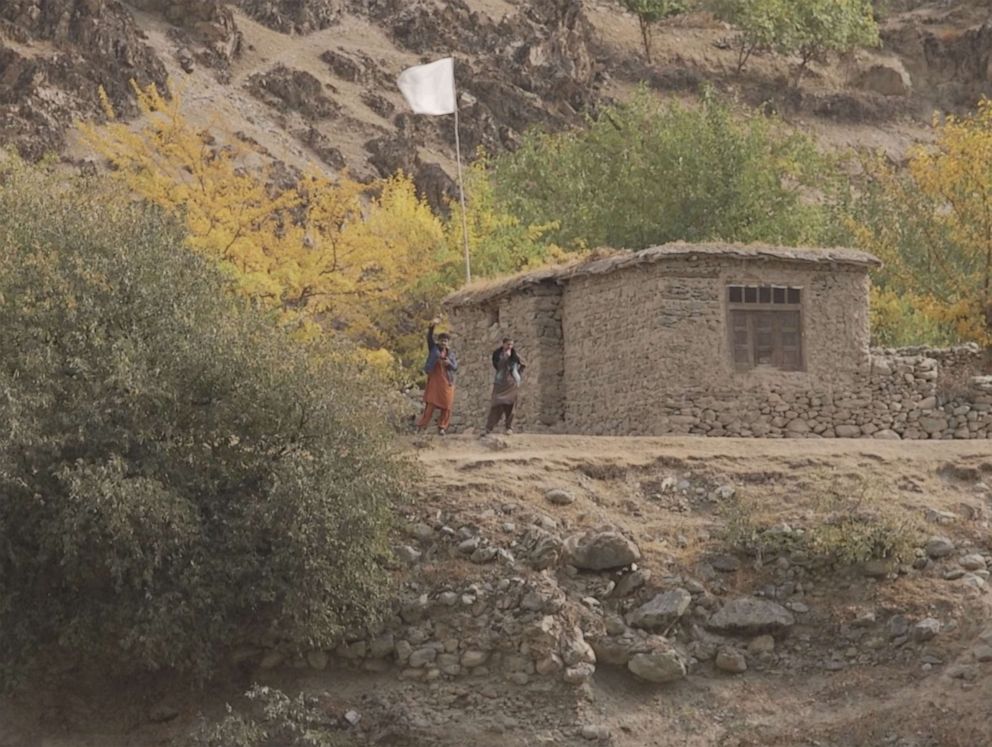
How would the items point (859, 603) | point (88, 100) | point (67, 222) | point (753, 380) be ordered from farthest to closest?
point (88, 100)
point (753, 380)
point (67, 222)
point (859, 603)

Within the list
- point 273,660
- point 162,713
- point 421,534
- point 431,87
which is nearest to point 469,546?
point 421,534

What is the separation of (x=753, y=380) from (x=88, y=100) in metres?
35.3

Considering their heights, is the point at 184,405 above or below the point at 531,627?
above

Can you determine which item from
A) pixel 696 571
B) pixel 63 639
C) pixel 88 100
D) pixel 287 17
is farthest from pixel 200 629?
pixel 287 17

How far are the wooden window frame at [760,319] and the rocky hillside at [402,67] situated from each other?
25.9 m

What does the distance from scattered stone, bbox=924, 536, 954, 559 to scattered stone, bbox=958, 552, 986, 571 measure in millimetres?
179

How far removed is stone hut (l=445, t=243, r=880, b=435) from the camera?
24.4m

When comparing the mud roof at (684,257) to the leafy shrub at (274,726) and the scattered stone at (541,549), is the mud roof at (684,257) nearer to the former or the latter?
the scattered stone at (541,549)

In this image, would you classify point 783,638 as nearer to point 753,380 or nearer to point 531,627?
point 531,627

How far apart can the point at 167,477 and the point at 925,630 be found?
25.6ft

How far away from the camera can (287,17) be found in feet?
218

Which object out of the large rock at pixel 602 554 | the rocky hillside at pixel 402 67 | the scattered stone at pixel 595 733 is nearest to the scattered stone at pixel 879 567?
the large rock at pixel 602 554

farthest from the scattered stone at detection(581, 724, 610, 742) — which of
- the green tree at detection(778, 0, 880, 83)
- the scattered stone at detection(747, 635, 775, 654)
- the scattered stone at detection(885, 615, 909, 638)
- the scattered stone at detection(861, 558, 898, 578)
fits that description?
the green tree at detection(778, 0, 880, 83)

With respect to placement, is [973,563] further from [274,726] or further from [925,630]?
[274,726]
